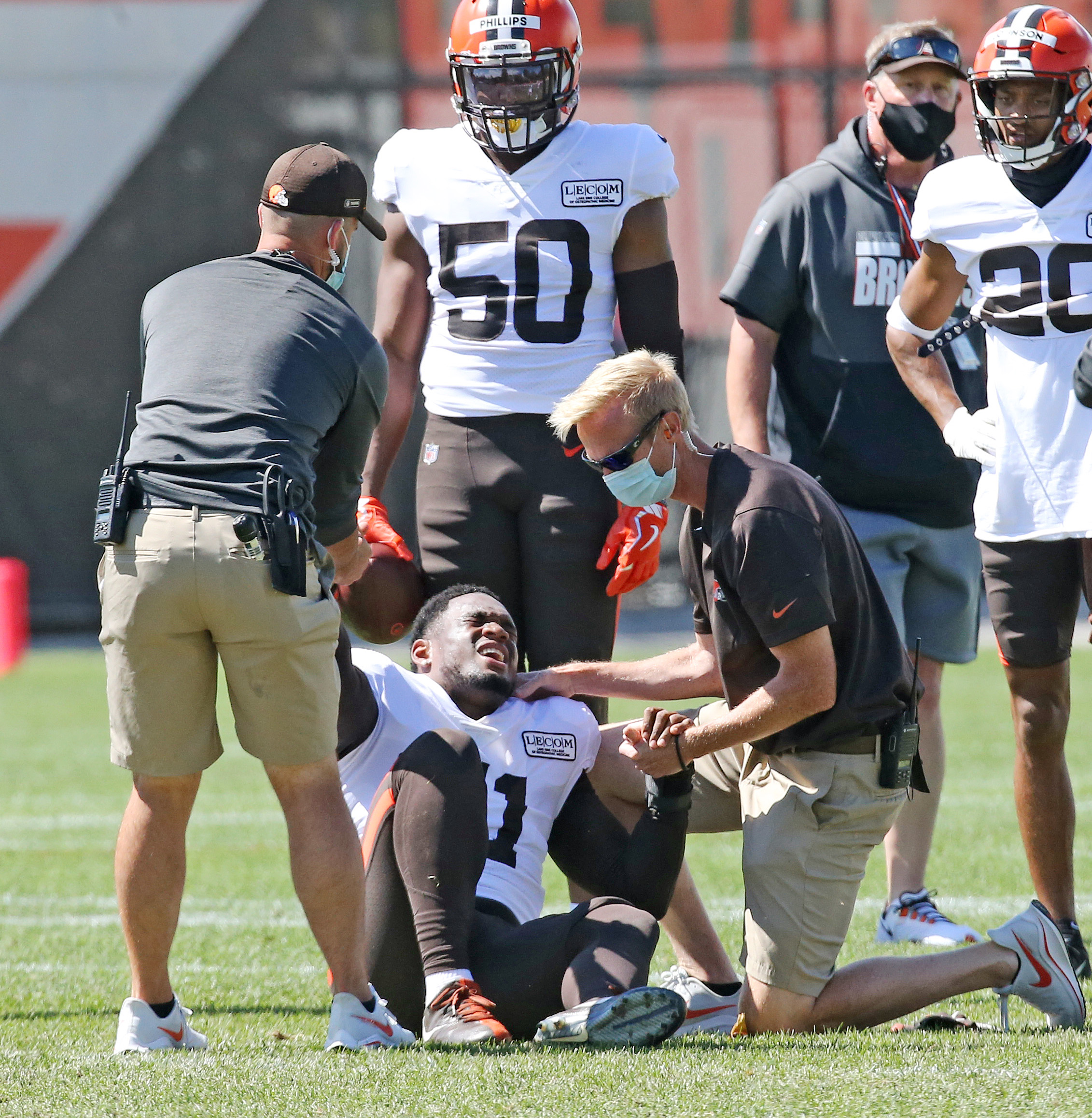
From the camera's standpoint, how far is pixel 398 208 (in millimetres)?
4203

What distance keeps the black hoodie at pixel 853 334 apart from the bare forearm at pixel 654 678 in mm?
1033

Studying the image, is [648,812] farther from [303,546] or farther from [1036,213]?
[1036,213]

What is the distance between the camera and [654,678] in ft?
12.6

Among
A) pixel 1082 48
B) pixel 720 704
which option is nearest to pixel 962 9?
pixel 1082 48

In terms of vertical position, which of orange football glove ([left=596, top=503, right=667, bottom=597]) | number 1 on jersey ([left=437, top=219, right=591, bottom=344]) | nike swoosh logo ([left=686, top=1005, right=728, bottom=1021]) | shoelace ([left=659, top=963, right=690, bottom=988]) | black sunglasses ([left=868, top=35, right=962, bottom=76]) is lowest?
nike swoosh logo ([left=686, top=1005, right=728, bottom=1021])

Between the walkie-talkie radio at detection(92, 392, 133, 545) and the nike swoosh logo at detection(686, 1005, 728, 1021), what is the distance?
1.58 metres

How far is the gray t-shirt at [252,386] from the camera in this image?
10.4 feet

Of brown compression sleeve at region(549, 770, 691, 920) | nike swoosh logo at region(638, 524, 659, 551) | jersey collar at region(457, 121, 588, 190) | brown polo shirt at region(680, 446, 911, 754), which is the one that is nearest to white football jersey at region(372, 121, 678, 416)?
jersey collar at region(457, 121, 588, 190)

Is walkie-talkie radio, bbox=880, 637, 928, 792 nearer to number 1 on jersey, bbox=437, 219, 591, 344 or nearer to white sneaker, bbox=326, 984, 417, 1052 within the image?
white sneaker, bbox=326, 984, 417, 1052

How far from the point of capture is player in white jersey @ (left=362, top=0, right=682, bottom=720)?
13.2 ft

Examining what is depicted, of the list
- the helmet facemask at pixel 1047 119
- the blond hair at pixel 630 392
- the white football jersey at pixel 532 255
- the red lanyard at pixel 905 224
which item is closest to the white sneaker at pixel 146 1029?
the blond hair at pixel 630 392

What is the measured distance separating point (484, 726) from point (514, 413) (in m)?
0.76

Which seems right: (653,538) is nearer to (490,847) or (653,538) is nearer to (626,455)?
(626,455)

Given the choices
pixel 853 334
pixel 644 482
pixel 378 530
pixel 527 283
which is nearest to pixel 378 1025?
pixel 644 482
